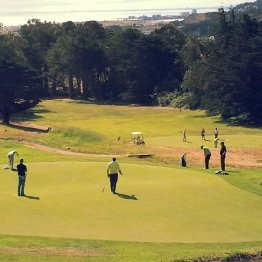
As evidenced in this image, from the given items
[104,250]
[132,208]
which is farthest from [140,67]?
[104,250]

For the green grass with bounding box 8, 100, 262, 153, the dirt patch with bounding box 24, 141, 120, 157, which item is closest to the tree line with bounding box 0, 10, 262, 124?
the green grass with bounding box 8, 100, 262, 153

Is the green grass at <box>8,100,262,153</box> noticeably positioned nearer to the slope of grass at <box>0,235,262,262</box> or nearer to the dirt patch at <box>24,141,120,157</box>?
the dirt patch at <box>24,141,120,157</box>

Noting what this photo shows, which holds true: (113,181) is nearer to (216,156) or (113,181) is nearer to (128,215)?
(128,215)

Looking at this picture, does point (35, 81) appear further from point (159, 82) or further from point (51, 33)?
point (51, 33)

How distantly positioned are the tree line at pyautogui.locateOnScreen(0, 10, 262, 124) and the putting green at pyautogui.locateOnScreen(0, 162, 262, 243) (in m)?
49.5

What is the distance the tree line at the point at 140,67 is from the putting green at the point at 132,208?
49.5 metres

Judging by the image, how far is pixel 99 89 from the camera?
11275 centimetres

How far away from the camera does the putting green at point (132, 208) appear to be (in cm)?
1981

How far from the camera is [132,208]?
22281mm

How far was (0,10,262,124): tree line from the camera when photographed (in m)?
78.2

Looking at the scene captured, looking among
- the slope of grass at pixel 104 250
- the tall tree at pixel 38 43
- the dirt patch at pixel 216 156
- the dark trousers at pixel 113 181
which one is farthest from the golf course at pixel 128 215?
the tall tree at pixel 38 43

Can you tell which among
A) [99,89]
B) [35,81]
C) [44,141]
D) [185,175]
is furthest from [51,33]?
[185,175]

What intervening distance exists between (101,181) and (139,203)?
3778 mm

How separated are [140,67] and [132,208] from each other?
83.3 m
